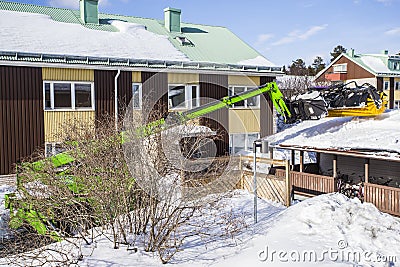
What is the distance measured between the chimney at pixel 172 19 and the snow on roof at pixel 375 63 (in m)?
25.9

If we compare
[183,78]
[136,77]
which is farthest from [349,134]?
[136,77]

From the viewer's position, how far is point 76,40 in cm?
1805

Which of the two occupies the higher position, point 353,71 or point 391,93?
point 353,71

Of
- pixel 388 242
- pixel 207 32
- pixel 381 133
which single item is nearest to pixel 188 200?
pixel 388 242

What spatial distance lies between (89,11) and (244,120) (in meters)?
10.1

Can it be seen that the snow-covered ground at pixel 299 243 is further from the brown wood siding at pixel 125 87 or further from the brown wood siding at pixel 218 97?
the brown wood siding at pixel 218 97

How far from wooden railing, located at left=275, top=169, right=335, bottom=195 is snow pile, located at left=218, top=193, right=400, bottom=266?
2.69 metres

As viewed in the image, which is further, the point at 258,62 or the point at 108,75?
the point at 258,62

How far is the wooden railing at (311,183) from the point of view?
45.3 feet

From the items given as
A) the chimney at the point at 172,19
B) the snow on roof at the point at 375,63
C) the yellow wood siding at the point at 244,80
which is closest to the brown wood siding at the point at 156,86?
the yellow wood siding at the point at 244,80

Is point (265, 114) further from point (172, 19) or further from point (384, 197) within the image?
point (384, 197)

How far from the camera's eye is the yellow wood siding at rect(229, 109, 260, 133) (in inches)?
824

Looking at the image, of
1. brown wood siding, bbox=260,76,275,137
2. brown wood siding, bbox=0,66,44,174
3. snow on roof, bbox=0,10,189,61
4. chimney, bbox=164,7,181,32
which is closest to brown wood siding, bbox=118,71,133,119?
snow on roof, bbox=0,10,189,61

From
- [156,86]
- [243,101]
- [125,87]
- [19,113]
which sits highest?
[156,86]
